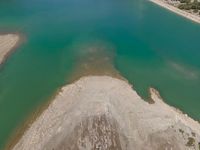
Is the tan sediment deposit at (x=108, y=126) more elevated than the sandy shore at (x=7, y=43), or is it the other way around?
the tan sediment deposit at (x=108, y=126)

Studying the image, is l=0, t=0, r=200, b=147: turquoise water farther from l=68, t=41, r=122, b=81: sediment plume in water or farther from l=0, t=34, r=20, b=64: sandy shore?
l=0, t=34, r=20, b=64: sandy shore

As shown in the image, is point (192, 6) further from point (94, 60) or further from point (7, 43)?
point (7, 43)

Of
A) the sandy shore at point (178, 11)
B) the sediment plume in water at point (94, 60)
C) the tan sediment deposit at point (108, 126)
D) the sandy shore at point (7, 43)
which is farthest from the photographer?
the sandy shore at point (178, 11)

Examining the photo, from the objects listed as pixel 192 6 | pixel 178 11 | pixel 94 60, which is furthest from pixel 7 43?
pixel 192 6

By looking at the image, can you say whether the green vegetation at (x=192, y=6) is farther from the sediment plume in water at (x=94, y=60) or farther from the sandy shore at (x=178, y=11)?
the sediment plume in water at (x=94, y=60)

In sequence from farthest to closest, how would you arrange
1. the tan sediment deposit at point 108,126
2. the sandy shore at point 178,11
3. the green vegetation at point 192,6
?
the green vegetation at point 192,6, the sandy shore at point 178,11, the tan sediment deposit at point 108,126

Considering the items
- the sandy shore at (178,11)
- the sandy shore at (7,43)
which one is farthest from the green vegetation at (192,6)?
the sandy shore at (7,43)

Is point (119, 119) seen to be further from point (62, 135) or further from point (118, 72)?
point (118, 72)
